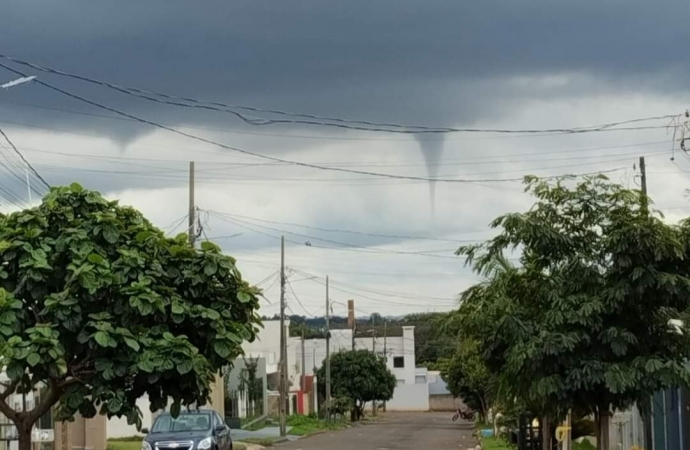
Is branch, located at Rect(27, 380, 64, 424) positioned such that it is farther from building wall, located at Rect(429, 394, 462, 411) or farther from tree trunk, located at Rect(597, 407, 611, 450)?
building wall, located at Rect(429, 394, 462, 411)

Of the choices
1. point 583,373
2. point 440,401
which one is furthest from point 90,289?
point 440,401

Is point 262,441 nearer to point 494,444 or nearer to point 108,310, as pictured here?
point 494,444

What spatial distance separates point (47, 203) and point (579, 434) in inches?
812

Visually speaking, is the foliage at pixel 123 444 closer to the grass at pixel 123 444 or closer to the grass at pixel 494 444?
the grass at pixel 123 444

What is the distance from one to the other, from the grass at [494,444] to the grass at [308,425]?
14.4 metres

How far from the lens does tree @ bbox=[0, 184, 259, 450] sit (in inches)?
457

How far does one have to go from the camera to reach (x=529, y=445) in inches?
1088

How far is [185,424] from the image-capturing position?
26328 millimetres

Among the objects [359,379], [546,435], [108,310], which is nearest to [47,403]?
[108,310]

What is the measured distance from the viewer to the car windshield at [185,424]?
26.2m

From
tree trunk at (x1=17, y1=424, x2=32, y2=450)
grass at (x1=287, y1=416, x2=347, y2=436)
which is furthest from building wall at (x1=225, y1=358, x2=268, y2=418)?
tree trunk at (x1=17, y1=424, x2=32, y2=450)

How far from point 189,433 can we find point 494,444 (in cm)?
1632

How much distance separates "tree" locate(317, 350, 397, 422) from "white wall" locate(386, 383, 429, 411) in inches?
1170

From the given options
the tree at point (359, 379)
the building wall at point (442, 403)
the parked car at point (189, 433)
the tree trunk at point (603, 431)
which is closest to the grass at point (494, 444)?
the parked car at point (189, 433)
